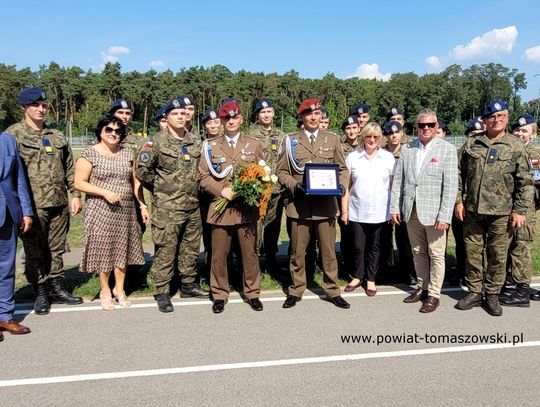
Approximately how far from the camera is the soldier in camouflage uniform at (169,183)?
504 cm

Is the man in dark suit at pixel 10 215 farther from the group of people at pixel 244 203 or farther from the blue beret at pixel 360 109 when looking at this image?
the blue beret at pixel 360 109

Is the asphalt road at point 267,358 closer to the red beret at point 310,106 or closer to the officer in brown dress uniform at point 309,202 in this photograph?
the officer in brown dress uniform at point 309,202

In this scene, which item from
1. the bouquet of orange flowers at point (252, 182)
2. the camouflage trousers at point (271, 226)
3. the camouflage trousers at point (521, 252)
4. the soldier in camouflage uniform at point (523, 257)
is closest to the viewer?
the bouquet of orange flowers at point (252, 182)

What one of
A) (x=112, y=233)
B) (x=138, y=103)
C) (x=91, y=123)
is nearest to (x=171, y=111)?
(x=112, y=233)

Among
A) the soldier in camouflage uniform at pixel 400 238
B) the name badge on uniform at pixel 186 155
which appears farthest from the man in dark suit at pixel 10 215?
the soldier in camouflage uniform at pixel 400 238

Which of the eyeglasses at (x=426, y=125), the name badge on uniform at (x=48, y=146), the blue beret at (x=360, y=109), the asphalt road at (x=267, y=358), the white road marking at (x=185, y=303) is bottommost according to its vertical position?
the white road marking at (x=185, y=303)

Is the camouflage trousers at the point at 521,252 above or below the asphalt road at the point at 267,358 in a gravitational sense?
above

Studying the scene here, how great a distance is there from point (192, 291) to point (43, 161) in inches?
87.9

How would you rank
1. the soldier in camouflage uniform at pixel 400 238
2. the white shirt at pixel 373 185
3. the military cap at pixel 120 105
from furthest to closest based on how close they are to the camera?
1. the soldier in camouflage uniform at pixel 400 238
2. the military cap at pixel 120 105
3. the white shirt at pixel 373 185

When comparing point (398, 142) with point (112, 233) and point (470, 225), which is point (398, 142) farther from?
point (112, 233)

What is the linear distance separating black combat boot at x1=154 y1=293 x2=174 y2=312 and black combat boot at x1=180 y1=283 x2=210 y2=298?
0.31m

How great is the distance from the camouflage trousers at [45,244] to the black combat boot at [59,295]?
0.08 m

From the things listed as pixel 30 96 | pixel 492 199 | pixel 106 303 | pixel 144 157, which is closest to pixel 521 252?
pixel 492 199

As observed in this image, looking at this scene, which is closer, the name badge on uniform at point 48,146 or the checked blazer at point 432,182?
the checked blazer at point 432,182
